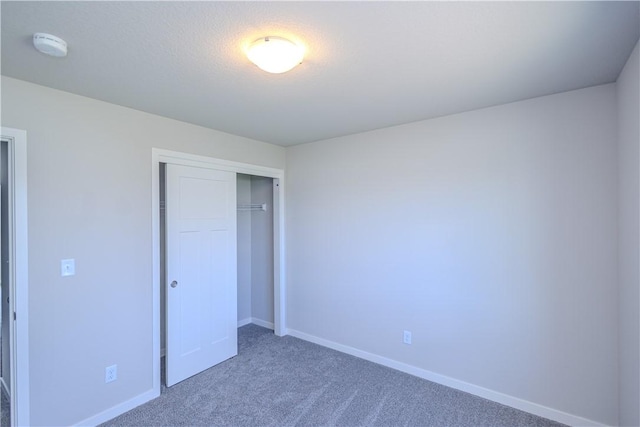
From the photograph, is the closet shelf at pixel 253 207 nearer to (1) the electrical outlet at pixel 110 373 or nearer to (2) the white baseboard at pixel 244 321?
(2) the white baseboard at pixel 244 321

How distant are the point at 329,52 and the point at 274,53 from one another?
1.07 ft

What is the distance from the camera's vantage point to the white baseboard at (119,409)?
232 centimetres

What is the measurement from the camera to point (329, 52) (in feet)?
5.56

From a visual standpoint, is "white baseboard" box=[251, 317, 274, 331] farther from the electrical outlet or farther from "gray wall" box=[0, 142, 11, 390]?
"gray wall" box=[0, 142, 11, 390]

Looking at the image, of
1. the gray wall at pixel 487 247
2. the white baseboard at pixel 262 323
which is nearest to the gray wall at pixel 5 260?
the white baseboard at pixel 262 323

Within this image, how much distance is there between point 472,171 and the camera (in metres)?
2.70

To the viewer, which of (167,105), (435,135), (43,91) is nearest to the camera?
(43,91)

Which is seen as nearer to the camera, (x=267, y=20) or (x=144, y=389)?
(x=267, y=20)

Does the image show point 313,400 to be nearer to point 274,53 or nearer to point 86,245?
point 86,245

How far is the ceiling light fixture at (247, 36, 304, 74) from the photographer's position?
5.03ft

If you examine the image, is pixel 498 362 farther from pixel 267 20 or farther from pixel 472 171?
pixel 267 20

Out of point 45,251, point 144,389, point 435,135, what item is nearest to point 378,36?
point 435,135

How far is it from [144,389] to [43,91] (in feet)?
7.99

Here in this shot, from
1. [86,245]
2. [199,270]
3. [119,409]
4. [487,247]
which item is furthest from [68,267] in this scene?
[487,247]
